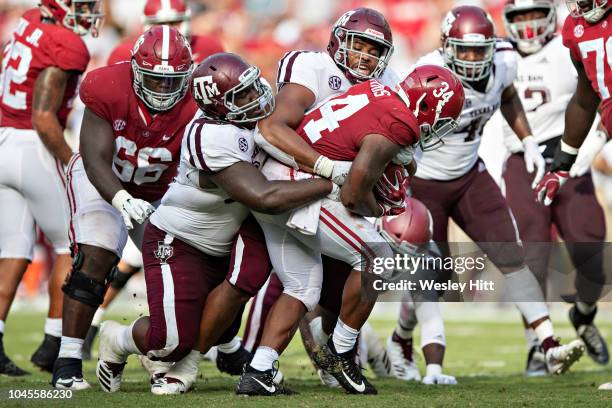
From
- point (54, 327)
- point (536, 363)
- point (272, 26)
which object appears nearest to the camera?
point (54, 327)

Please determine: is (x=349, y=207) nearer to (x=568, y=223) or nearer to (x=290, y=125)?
(x=290, y=125)

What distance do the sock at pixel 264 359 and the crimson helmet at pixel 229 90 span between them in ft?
3.36

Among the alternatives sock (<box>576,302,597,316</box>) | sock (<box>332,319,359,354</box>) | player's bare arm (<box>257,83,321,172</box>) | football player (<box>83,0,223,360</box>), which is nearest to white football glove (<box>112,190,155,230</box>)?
player's bare arm (<box>257,83,321,172</box>)

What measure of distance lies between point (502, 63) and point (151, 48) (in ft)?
7.66

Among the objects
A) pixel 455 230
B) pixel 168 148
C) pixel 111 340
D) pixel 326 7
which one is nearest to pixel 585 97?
pixel 168 148

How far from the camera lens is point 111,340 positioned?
4977mm

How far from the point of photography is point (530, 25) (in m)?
6.83

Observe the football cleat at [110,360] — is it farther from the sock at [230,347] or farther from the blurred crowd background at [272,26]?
the blurred crowd background at [272,26]

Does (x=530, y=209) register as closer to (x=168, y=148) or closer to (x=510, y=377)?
(x=510, y=377)

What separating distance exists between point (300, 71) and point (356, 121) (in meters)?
0.48

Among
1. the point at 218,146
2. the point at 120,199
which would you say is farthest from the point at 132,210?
the point at 218,146

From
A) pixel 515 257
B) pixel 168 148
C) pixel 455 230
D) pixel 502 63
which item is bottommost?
pixel 455 230

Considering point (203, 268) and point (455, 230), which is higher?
point (203, 268)

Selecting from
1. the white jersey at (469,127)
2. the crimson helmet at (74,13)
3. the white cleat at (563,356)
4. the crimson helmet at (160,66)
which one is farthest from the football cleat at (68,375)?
the white cleat at (563,356)
